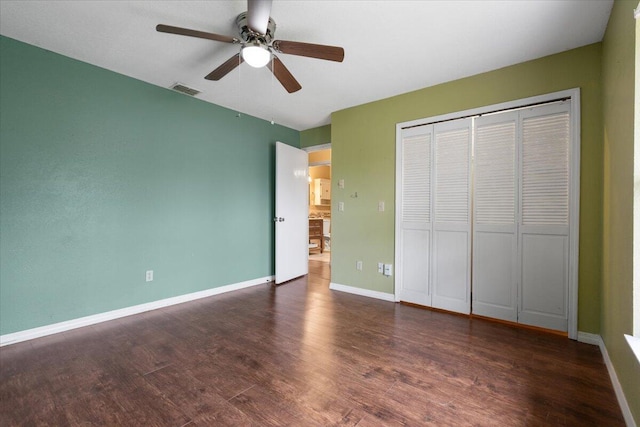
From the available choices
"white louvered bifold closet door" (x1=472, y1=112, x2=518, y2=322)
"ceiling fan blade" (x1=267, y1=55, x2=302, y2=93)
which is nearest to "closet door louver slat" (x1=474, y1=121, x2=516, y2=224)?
"white louvered bifold closet door" (x1=472, y1=112, x2=518, y2=322)

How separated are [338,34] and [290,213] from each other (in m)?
2.80

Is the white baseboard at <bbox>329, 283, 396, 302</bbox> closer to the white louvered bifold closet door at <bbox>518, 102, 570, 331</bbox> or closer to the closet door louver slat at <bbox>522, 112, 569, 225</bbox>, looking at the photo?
the white louvered bifold closet door at <bbox>518, 102, 570, 331</bbox>

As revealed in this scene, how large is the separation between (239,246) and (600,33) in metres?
4.33

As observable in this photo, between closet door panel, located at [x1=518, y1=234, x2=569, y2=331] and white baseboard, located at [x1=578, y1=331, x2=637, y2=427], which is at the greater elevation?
closet door panel, located at [x1=518, y1=234, x2=569, y2=331]

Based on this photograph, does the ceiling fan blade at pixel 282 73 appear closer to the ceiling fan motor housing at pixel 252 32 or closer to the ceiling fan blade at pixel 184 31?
the ceiling fan motor housing at pixel 252 32

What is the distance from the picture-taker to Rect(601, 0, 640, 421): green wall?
1.51 meters

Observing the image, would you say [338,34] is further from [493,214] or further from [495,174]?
[493,214]

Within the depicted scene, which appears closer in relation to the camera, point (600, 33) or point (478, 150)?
point (600, 33)

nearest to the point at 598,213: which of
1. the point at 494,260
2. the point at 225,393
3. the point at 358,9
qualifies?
the point at 494,260

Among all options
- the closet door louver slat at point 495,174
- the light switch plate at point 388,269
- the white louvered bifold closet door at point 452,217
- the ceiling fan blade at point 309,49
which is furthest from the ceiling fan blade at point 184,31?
the light switch plate at point 388,269

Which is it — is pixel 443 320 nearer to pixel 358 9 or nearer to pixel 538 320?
pixel 538 320

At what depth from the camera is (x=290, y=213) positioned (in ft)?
15.2

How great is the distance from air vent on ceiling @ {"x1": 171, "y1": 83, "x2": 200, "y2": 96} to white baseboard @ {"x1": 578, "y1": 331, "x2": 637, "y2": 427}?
4385 millimetres

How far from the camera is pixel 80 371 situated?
201 cm
